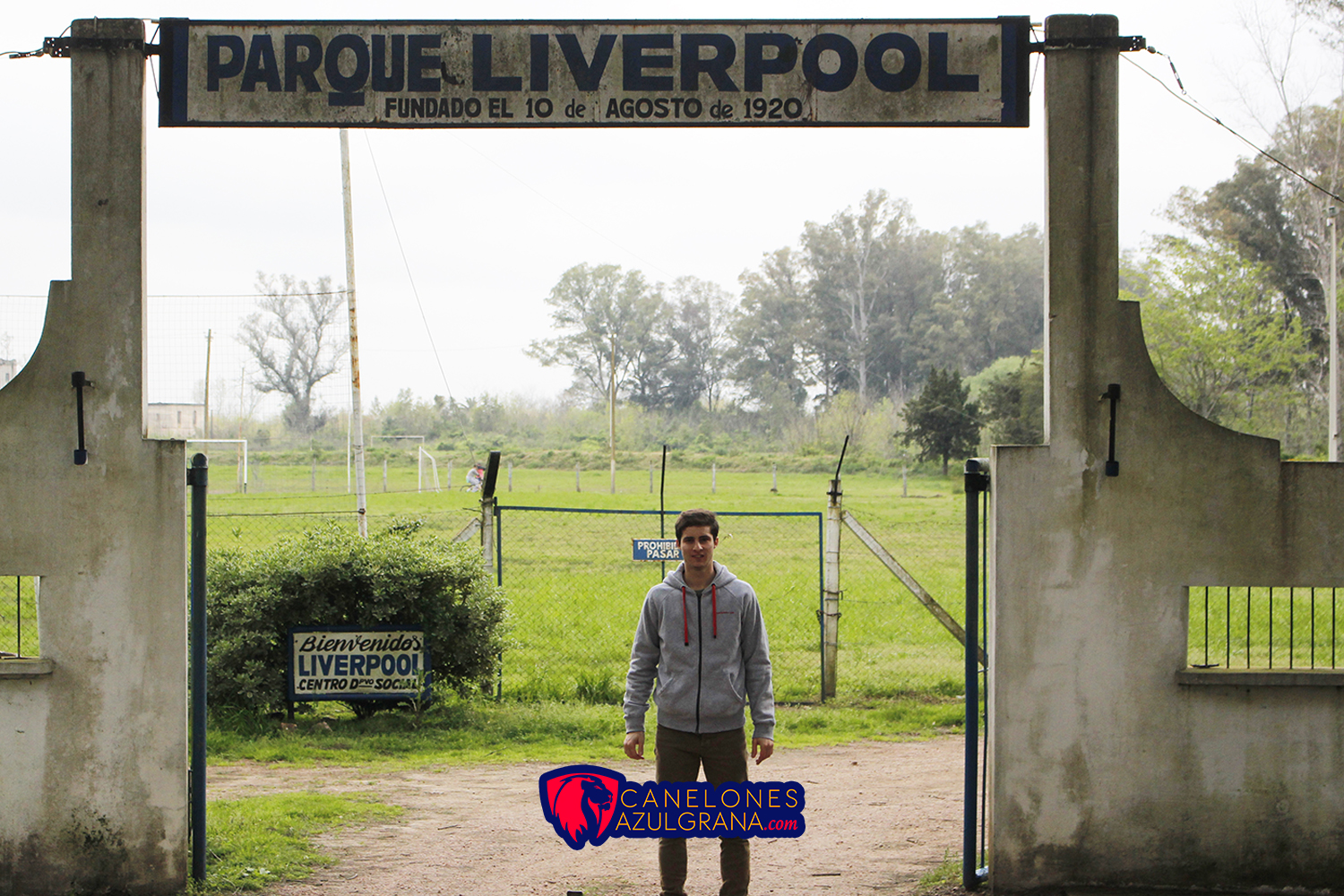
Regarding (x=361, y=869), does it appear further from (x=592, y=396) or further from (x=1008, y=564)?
(x=592, y=396)

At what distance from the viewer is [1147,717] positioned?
214 inches

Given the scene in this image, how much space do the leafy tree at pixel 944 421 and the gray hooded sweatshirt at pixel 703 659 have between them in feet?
155

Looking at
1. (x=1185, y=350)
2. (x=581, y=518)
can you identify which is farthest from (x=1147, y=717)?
(x=1185, y=350)

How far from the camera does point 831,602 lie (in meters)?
11.1

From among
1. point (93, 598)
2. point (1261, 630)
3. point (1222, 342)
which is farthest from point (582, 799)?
point (1222, 342)

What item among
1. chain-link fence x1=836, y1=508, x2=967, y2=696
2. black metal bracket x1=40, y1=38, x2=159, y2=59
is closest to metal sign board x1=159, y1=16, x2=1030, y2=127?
black metal bracket x1=40, y1=38, x2=159, y2=59

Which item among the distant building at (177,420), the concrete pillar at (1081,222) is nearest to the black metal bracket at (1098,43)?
the concrete pillar at (1081,222)

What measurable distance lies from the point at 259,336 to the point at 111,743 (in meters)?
34.2

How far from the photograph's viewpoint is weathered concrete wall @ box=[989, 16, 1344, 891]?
5.41 meters

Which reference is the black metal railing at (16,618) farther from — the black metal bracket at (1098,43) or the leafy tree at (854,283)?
the leafy tree at (854,283)

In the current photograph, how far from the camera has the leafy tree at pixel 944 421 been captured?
51281 millimetres

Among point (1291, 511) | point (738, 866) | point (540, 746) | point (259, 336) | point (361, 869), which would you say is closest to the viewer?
point (738, 866)

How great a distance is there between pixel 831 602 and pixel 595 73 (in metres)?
6.55

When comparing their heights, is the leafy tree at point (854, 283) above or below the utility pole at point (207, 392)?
above
